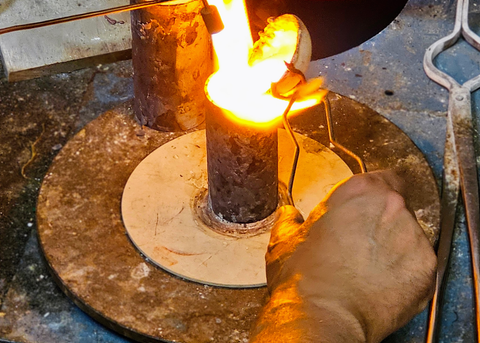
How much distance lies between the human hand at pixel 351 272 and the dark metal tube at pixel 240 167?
0.56 m

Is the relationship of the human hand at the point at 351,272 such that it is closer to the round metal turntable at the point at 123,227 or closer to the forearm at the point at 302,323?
the forearm at the point at 302,323

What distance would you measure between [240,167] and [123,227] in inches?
20.7

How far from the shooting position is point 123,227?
2238mm

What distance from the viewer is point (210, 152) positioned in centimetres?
205

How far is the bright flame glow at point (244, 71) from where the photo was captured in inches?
70.7

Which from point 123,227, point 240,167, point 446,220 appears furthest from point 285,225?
point 446,220

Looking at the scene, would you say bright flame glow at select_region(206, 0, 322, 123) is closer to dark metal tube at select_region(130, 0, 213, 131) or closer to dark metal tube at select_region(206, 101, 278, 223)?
dark metal tube at select_region(206, 101, 278, 223)

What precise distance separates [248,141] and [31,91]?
4.98 feet

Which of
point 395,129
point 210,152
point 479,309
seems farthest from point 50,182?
point 479,309

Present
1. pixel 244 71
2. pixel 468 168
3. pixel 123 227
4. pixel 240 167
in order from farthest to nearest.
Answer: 1. pixel 468 168
2. pixel 123 227
3. pixel 240 167
4. pixel 244 71

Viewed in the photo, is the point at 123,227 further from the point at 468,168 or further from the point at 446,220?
the point at 468,168

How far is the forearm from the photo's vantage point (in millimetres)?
1271

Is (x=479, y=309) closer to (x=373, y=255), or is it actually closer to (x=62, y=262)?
(x=373, y=255)

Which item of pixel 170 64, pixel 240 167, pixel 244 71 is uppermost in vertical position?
pixel 244 71
